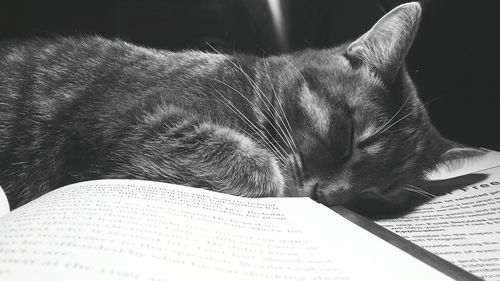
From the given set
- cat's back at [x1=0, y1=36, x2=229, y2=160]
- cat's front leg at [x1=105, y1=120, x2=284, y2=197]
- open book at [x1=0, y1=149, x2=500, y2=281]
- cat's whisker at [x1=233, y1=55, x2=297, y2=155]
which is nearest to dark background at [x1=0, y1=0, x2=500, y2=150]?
cat's back at [x1=0, y1=36, x2=229, y2=160]

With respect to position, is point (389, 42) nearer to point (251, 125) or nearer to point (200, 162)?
point (251, 125)

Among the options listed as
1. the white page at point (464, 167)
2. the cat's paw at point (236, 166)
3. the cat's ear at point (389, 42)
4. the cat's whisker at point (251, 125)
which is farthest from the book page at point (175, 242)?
the white page at point (464, 167)

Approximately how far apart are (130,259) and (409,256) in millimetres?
364

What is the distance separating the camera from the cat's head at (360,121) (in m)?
0.95

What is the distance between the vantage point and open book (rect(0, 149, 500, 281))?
457 mm

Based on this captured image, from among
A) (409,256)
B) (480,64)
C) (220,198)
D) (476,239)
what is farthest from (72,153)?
(480,64)

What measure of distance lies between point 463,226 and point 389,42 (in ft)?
1.42

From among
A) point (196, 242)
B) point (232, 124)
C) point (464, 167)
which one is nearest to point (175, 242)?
point (196, 242)

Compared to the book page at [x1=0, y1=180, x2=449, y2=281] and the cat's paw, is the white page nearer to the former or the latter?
the cat's paw

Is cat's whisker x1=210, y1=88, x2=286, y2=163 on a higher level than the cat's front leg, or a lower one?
higher

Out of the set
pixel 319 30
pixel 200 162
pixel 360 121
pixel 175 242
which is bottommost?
pixel 175 242

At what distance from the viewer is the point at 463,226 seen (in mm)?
831

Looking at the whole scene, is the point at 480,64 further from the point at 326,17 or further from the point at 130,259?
the point at 130,259

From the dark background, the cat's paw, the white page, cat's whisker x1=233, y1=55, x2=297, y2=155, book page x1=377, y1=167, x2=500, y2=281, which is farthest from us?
the dark background
